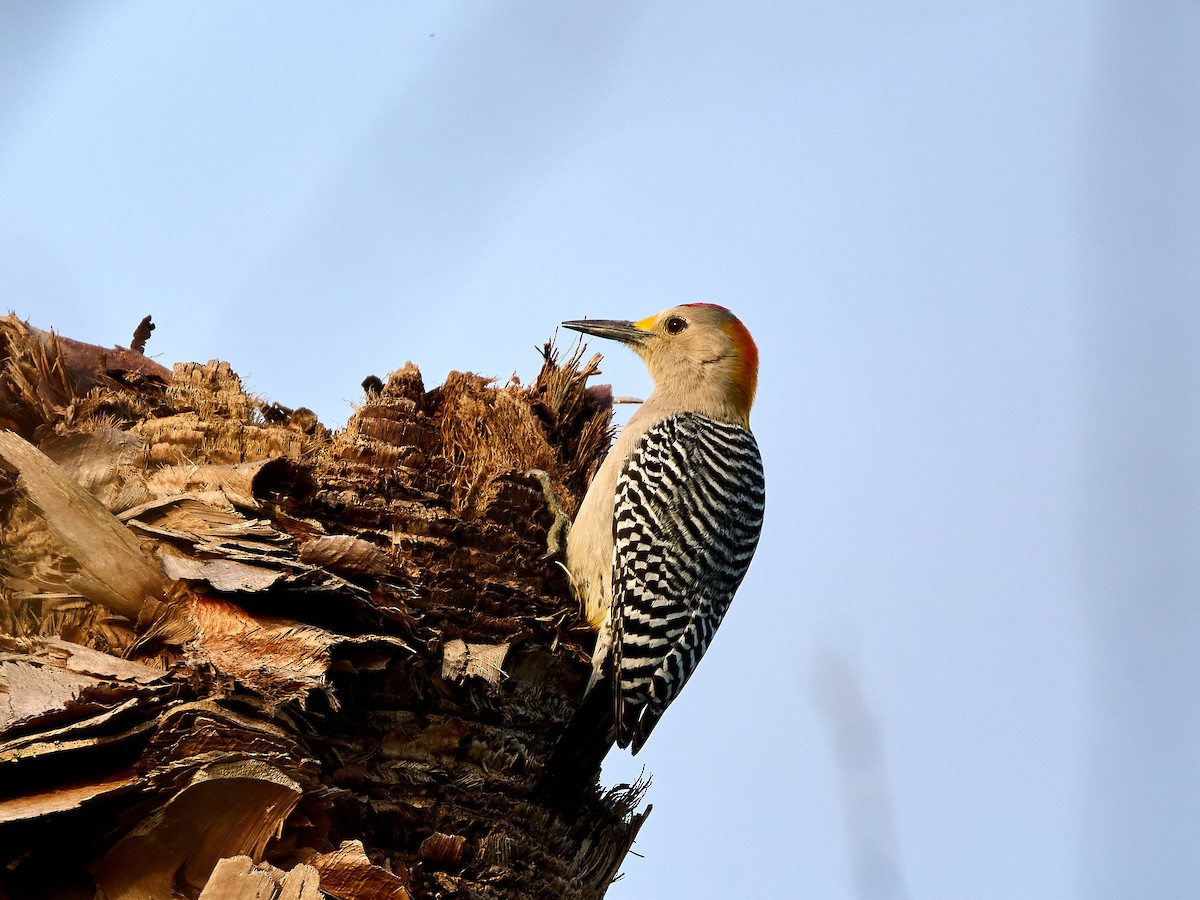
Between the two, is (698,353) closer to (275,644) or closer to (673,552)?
(673,552)

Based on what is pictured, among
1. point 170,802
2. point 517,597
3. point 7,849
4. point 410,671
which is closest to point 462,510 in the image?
point 517,597

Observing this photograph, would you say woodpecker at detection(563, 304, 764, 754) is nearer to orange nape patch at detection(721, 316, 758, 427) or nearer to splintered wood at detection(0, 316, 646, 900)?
orange nape patch at detection(721, 316, 758, 427)

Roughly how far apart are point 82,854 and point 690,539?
3.43m

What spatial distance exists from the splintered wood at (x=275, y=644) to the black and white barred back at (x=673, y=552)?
457mm

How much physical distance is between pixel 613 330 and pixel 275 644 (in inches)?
170

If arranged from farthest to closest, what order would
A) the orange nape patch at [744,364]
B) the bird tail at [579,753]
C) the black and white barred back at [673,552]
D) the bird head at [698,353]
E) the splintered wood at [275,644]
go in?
the orange nape patch at [744,364] < the bird head at [698,353] < the black and white barred back at [673,552] < the bird tail at [579,753] < the splintered wood at [275,644]

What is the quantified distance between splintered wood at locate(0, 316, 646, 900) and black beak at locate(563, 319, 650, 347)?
8.68 ft

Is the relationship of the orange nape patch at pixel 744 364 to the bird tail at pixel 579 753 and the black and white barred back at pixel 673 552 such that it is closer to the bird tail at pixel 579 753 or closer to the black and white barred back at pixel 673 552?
the black and white barred back at pixel 673 552

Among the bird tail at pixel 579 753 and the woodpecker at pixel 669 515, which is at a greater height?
the woodpecker at pixel 669 515

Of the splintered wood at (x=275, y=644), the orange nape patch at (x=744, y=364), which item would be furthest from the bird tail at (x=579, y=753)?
the orange nape patch at (x=744, y=364)

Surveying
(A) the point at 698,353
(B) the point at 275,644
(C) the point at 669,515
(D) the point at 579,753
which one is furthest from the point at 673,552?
(B) the point at 275,644

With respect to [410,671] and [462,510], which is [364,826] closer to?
[410,671]

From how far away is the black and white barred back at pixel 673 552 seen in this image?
533 cm

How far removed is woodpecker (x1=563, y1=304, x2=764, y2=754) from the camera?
5348mm
